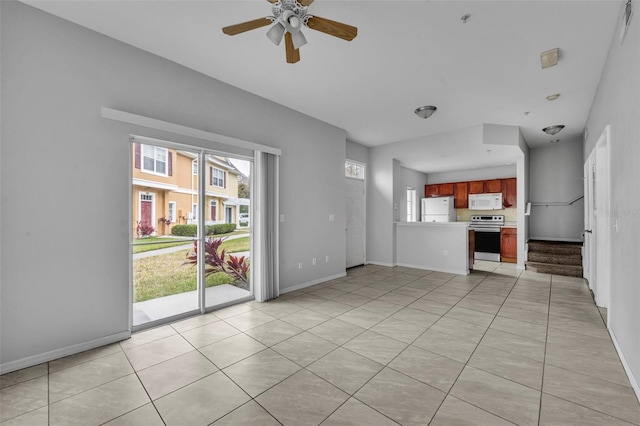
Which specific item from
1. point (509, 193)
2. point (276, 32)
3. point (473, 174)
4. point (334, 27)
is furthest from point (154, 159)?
point (473, 174)

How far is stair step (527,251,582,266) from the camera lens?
19.0 feet

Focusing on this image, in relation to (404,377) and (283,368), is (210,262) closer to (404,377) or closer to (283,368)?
(283,368)

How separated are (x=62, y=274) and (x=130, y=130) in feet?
5.00

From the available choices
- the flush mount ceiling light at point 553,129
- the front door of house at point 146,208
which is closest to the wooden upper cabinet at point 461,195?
the flush mount ceiling light at point 553,129

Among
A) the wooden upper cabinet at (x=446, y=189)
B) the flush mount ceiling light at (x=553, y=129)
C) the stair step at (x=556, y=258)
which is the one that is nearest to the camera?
the flush mount ceiling light at (x=553, y=129)

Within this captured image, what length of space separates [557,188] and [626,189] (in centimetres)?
585

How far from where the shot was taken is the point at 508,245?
23.4 ft

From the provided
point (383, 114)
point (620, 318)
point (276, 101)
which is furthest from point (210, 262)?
point (620, 318)

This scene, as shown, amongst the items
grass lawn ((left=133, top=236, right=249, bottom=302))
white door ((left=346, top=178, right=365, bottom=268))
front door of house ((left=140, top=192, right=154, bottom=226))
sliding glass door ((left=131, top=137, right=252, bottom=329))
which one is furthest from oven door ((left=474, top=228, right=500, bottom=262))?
front door of house ((left=140, top=192, right=154, bottom=226))

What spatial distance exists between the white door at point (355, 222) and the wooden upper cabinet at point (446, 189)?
348 cm

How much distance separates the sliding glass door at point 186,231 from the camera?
3100 millimetres

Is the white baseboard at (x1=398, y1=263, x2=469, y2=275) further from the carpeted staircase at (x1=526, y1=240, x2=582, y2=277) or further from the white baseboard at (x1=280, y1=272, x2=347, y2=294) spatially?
the white baseboard at (x1=280, y1=272, x2=347, y2=294)

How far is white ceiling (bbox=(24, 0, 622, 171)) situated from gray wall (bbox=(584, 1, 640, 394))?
49cm

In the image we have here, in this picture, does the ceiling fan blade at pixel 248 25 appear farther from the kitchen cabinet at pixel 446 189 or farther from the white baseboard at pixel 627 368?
the kitchen cabinet at pixel 446 189
